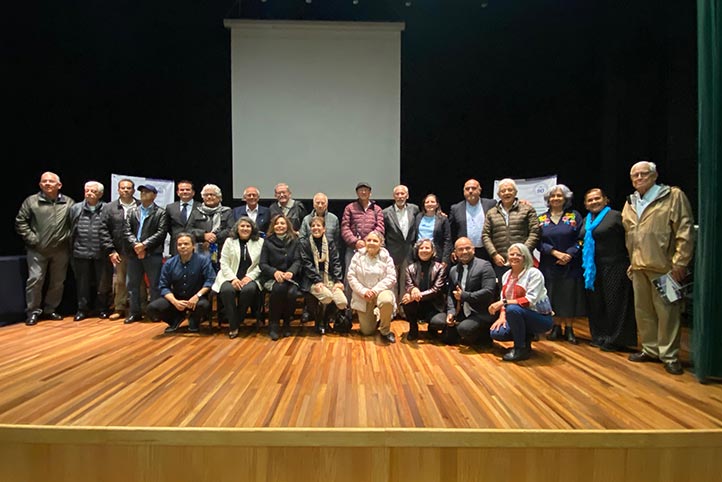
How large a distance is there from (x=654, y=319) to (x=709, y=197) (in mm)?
928

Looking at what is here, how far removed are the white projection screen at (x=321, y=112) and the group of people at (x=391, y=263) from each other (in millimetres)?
944

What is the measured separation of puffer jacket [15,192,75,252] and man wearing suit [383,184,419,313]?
3404 millimetres

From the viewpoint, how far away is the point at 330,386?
229cm

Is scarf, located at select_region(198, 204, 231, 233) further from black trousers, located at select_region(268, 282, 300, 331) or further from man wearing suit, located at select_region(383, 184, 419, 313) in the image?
man wearing suit, located at select_region(383, 184, 419, 313)

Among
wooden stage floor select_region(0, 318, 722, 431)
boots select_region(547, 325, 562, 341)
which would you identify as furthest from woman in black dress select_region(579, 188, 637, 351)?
boots select_region(547, 325, 562, 341)

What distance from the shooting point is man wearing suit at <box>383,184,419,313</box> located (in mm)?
3865

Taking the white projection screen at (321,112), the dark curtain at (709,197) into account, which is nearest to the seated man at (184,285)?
the white projection screen at (321,112)

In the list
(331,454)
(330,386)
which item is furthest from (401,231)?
(331,454)

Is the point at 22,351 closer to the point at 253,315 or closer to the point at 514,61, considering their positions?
the point at 253,315

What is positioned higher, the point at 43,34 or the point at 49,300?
the point at 43,34

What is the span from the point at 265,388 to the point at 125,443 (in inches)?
29.0

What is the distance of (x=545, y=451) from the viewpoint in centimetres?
174

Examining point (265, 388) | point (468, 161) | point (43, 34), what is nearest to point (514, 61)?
point (468, 161)

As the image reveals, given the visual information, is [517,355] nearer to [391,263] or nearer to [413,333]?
[413,333]
